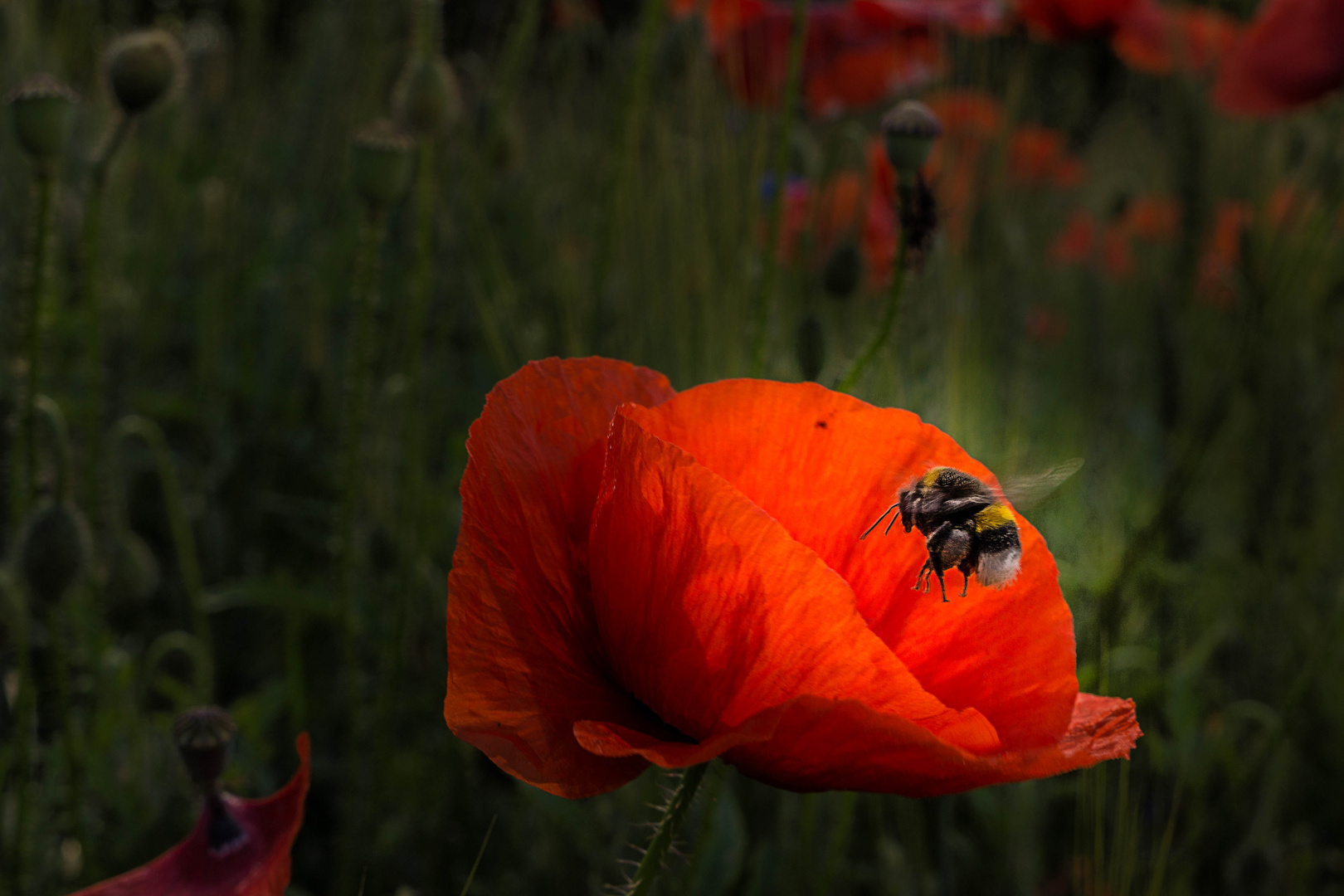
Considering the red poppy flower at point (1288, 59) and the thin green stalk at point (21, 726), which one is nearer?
the thin green stalk at point (21, 726)

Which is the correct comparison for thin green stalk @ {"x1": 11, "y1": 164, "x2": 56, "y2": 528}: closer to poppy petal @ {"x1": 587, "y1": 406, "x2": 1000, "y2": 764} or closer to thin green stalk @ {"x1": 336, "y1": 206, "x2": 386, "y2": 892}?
thin green stalk @ {"x1": 336, "y1": 206, "x2": 386, "y2": 892}

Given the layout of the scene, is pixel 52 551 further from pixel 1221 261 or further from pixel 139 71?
pixel 1221 261

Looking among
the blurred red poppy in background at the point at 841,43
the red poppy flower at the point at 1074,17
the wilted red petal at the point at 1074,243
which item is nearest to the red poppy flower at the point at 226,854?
the blurred red poppy in background at the point at 841,43

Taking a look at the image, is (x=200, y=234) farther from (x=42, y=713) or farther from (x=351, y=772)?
(x=351, y=772)

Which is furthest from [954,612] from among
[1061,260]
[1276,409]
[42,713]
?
[1061,260]

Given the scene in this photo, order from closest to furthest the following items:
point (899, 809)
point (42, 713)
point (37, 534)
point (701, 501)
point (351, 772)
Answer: point (701, 501), point (37, 534), point (351, 772), point (899, 809), point (42, 713)

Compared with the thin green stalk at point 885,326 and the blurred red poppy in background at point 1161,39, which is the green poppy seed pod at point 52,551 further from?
the blurred red poppy in background at point 1161,39

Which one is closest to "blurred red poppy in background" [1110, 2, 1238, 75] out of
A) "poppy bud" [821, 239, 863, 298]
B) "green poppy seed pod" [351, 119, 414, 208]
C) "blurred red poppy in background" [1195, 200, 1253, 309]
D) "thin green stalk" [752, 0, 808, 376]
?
"blurred red poppy in background" [1195, 200, 1253, 309]
